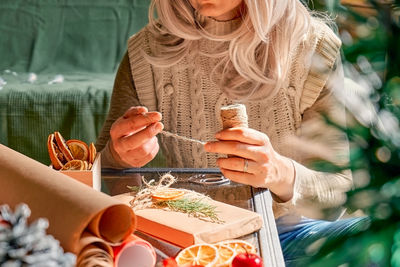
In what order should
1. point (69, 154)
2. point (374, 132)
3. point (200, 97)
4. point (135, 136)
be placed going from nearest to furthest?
point (374, 132)
point (69, 154)
point (135, 136)
point (200, 97)

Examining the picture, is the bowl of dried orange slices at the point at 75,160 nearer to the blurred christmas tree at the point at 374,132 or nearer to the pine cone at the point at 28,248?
the pine cone at the point at 28,248

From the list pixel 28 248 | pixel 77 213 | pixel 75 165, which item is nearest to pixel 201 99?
pixel 75 165

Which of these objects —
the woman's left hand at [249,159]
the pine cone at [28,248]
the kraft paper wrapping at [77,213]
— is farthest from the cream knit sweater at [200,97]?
the pine cone at [28,248]

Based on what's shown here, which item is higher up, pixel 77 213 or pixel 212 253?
pixel 77 213

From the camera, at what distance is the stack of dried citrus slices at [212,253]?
0.76 meters

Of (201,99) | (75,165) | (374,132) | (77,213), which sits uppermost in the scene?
(374,132)

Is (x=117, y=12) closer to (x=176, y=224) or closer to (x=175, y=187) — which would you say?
(x=175, y=187)

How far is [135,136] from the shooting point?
1278mm

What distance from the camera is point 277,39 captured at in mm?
1508

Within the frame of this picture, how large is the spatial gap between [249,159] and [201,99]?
0.54 meters

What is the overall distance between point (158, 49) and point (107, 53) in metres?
1.55

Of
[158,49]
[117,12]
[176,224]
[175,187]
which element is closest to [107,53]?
[117,12]

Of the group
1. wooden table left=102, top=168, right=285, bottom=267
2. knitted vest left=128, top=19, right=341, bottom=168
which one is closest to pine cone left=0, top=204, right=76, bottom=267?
wooden table left=102, top=168, right=285, bottom=267

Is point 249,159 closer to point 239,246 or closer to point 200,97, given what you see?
point 239,246
